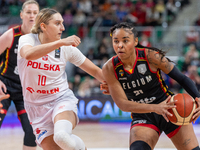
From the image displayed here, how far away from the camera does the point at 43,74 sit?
3334 mm

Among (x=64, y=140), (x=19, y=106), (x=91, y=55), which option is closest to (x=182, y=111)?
(x=64, y=140)

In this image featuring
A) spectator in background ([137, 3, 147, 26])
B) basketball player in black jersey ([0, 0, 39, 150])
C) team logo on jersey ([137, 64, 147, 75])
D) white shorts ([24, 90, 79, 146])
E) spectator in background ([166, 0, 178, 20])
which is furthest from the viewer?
spectator in background ([166, 0, 178, 20])

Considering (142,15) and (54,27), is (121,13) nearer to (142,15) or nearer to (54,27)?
(142,15)

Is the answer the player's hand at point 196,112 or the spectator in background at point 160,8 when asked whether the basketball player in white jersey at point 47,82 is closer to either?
the player's hand at point 196,112

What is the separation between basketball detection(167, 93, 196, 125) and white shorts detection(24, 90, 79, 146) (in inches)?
44.5

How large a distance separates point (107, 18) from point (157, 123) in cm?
869

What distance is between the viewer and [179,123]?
288 centimetres

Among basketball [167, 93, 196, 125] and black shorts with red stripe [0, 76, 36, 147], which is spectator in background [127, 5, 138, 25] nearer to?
Answer: black shorts with red stripe [0, 76, 36, 147]

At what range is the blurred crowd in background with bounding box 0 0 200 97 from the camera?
9305 millimetres

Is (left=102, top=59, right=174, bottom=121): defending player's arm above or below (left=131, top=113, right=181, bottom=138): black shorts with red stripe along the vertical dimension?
above

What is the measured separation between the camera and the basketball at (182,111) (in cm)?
283

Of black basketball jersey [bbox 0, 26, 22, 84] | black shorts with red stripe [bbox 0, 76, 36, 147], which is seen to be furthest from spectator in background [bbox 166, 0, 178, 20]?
black shorts with red stripe [bbox 0, 76, 36, 147]

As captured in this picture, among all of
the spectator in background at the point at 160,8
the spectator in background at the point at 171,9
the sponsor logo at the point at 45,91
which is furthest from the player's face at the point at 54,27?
the spectator in background at the point at 171,9

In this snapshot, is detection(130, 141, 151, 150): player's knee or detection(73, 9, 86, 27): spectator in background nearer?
detection(130, 141, 151, 150): player's knee
